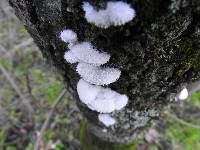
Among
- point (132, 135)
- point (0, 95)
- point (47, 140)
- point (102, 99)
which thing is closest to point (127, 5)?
point (102, 99)

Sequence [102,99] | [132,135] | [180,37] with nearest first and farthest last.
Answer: [180,37] < [102,99] < [132,135]

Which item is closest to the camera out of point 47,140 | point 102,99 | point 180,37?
point 180,37

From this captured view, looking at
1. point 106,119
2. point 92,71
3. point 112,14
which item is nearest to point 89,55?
point 92,71

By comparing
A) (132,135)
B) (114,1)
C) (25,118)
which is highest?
(25,118)

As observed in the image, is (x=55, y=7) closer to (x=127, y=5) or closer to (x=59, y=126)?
(x=127, y=5)

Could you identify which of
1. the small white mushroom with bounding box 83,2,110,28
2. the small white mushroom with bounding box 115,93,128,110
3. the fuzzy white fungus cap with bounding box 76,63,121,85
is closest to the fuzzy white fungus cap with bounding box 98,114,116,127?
the small white mushroom with bounding box 115,93,128,110

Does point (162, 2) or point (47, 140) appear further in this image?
point (47, 140)

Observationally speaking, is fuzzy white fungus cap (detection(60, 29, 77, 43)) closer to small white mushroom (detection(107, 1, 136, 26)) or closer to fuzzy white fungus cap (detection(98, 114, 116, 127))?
small white mushroom (detection(107, 1, 136, 26))
